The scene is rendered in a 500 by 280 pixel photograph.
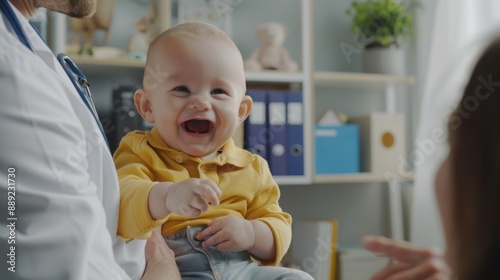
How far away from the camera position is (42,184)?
1.98 feet

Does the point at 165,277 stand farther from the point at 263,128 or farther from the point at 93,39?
the point at 93,39

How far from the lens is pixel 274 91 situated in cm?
229

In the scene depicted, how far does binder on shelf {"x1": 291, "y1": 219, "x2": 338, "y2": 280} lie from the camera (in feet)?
7.67

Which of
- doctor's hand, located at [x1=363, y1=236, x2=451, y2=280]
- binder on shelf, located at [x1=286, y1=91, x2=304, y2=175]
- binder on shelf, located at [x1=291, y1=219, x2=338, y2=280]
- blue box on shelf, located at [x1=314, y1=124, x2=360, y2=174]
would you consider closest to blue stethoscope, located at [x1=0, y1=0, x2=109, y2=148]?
doctor's hand, located at [x1=363, y1=236, x2=451, y2=280]

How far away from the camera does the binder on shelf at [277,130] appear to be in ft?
7.40

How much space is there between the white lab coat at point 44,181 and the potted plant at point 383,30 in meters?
2.18

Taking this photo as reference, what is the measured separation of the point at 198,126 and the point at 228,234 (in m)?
0.14

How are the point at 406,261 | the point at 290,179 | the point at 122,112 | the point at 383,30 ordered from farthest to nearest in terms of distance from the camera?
the point at 383,30 < the point at 290,179 < the point at 122,112 < the point at 406,261

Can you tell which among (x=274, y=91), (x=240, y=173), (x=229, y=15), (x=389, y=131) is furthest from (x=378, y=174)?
(x=240, y=173)

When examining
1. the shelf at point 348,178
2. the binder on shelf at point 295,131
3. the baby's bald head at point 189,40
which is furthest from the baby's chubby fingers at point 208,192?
the shelf at point 348,178

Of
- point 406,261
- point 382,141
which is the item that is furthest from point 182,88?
point 382,141

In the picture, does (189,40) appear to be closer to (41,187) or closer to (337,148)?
(41,187)

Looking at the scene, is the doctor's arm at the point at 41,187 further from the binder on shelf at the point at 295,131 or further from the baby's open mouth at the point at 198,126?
the binder on shelf at the point at 295,131

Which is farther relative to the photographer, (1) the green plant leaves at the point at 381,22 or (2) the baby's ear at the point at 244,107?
(1) the green plant leaves at the point at 381,22
